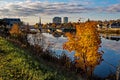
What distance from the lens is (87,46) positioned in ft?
132

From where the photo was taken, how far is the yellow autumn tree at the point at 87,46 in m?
39.0

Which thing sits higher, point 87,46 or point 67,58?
point 87,46

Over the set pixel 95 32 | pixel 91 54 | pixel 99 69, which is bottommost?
pixel 99 69

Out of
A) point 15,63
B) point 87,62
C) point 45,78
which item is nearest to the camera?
point 45,78

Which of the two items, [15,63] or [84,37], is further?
[84,37]

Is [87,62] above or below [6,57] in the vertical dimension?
below

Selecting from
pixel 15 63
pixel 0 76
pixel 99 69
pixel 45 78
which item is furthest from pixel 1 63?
pixel 99 69

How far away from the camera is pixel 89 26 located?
42500 millimetres

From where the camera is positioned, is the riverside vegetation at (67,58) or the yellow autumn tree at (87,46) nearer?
the riverside vegetation at (67,58)

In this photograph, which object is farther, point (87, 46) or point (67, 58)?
point (87, 46)

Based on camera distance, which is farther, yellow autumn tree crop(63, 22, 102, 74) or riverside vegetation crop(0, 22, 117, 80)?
yellow autumn tree crop(63, 22, 102, 74)

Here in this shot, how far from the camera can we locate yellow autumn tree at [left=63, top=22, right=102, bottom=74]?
1535 inches

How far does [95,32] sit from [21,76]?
1264 inches

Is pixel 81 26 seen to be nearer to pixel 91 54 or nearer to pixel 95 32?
pixel 95 32
